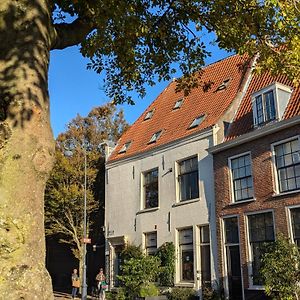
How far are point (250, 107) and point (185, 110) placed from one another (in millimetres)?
4336

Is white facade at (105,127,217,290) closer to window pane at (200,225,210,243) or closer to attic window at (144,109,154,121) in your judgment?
window pane at (200,225,210,243)

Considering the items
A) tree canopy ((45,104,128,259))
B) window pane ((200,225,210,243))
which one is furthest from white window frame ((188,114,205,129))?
tree canopy ((45,104,128,259))

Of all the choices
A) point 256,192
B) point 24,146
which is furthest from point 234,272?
point 24,146

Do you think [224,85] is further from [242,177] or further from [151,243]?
[151,243]

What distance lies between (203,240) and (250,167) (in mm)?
3811

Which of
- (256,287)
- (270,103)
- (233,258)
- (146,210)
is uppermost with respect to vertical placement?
(270,103)

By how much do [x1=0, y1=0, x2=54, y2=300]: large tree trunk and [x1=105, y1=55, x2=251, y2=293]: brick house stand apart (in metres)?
13.8

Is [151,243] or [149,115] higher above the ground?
[149,115]

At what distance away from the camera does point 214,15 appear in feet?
27.1

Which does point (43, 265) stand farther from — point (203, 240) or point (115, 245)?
point (115, 245)

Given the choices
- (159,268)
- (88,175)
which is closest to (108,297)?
(159,268)

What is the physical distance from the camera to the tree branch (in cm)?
585

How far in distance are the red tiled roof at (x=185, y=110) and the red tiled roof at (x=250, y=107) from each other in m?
0.63

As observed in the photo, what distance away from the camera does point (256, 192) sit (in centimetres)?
1620
